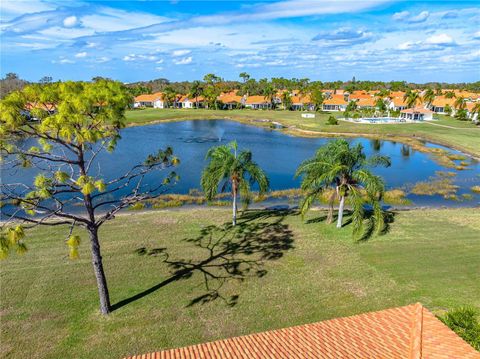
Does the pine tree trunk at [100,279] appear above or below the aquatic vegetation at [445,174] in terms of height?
above

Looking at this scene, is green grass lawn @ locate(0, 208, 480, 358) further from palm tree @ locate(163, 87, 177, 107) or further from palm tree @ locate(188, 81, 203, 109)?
palm tree @ locate(163, 87, 177, 107)

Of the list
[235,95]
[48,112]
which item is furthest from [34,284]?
[235,95]

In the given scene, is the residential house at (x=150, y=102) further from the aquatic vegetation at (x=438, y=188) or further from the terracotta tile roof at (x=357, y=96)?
the aquatic vegetation at (x=438, y=188)

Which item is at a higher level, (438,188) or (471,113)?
(471,113)

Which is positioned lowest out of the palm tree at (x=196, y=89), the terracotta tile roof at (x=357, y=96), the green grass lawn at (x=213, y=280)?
the green grass lawn at (x=213, y=280)

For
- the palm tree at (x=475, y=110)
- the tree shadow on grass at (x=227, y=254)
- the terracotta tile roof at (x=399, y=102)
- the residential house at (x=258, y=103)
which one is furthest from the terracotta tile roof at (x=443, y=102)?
the tree shadow on grass at (x=227, y=254)

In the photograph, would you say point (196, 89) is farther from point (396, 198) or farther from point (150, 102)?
point (396, 198)

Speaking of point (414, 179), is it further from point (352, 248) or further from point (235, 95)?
point (235, 95)

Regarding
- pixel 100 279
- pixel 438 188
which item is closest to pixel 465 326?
pixel 100 279
